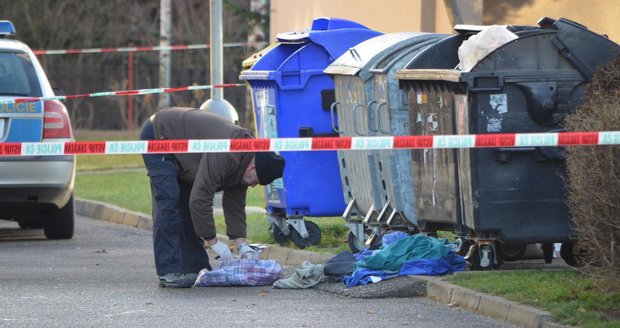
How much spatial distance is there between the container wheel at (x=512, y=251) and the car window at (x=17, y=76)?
201 inches

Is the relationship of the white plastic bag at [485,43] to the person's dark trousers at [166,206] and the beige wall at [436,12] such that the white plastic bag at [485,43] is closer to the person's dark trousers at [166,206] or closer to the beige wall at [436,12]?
the person's dark trousers at [166,206]

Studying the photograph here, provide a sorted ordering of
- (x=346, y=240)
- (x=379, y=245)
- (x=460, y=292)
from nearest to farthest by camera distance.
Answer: (x=460, y=292)
(x=379, y=245)
(x=346, y=240)

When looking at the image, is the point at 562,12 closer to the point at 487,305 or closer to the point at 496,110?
the point at 496,110

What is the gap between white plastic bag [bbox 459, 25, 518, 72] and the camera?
31.9ft

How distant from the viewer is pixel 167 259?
10.1m

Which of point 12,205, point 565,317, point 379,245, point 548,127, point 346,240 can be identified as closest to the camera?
point 565,317

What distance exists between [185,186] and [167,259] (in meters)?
0.55

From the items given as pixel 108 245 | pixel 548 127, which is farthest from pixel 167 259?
pixel 108 245

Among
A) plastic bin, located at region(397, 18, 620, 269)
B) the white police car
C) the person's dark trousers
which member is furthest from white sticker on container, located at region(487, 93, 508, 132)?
the white police car

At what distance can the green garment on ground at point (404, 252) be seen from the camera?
9891mm

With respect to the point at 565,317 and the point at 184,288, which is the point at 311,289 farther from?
the point at 565,317

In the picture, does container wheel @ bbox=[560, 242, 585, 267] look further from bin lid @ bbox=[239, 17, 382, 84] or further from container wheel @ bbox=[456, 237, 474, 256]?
bin lid @ bbox=[239, 17, 382, 84]

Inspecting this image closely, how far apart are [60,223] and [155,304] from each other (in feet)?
16.6

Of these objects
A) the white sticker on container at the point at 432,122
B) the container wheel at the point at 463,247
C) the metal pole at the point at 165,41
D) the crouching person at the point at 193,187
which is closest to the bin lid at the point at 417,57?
the white sticker on container at the point at 432,122
